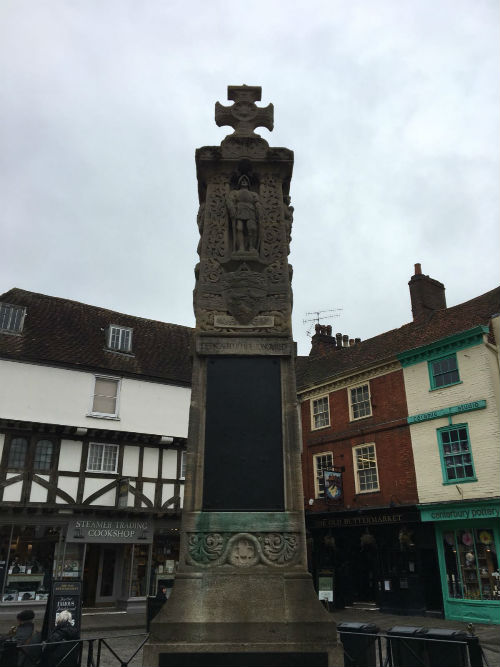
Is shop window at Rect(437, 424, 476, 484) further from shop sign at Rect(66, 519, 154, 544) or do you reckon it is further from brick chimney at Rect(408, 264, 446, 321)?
shop sign at Rect(66, 519, 154, 544)

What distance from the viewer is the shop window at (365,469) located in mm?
23422

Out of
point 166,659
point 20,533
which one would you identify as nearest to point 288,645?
point 166,659

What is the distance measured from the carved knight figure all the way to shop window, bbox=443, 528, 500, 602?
16.3m

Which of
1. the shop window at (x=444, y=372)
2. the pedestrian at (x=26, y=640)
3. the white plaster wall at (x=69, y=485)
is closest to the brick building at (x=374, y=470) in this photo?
the shop window at (x=444, y=372)

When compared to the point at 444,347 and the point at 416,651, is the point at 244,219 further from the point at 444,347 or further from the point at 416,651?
the point at 444,347

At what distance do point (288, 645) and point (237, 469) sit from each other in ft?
6.28

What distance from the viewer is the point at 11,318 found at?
22.9 metres

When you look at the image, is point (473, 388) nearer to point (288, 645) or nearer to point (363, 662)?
point (363, 662)

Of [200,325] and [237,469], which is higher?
[200,325]

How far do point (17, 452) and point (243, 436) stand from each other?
17.0 meters

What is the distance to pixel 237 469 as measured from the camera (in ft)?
21.1

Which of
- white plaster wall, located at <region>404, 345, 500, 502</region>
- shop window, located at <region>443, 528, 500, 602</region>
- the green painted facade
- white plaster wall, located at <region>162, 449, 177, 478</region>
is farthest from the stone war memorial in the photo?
white plaster wall, located at <region>162, 449, 177, 478</region>

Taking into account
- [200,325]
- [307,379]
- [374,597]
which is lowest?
[374,597]

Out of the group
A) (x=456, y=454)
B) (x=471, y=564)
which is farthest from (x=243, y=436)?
(x=471, y=564)
